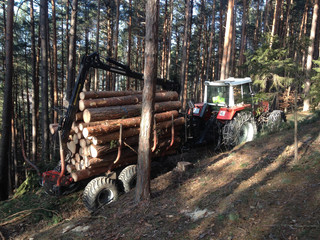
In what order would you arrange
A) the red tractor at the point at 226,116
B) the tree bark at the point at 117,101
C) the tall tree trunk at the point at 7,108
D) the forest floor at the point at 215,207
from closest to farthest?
the forest floor at the point at 215,207 < the tree bark at the point at 117,101 < the tall tree trunk at the point at 7,108 < the red tractor at the point at 226,116

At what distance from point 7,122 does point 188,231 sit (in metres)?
7.19

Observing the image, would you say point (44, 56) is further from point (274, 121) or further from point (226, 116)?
point (274, 121)

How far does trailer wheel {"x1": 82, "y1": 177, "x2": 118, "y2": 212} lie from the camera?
5676 millimetres

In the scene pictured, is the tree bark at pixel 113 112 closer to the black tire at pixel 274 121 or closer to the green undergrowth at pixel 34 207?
the green undergrowth at pixel 34 207

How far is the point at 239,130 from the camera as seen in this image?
8.55 meters

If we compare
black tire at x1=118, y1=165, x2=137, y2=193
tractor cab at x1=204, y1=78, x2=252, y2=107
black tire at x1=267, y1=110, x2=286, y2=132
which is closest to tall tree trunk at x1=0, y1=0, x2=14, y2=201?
black tire at x1=118, y1=165, x2=137, y2=193

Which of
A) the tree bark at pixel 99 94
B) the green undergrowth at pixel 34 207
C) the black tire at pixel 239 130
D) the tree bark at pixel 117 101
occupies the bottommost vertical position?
the green undergrowth at pixel 34 207

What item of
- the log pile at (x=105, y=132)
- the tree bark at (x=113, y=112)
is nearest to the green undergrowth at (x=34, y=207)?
the log pile at (x=105, y=132)

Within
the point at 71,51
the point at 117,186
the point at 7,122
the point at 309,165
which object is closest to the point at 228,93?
the point at 309,165

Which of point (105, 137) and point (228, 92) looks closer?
point (105, 137)

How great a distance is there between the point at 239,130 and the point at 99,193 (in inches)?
214

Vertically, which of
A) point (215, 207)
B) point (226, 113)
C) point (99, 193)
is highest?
point (226, 113)

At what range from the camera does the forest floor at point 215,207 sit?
3449 millimetres

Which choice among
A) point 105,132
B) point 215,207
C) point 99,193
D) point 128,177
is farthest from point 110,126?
point 215,207
